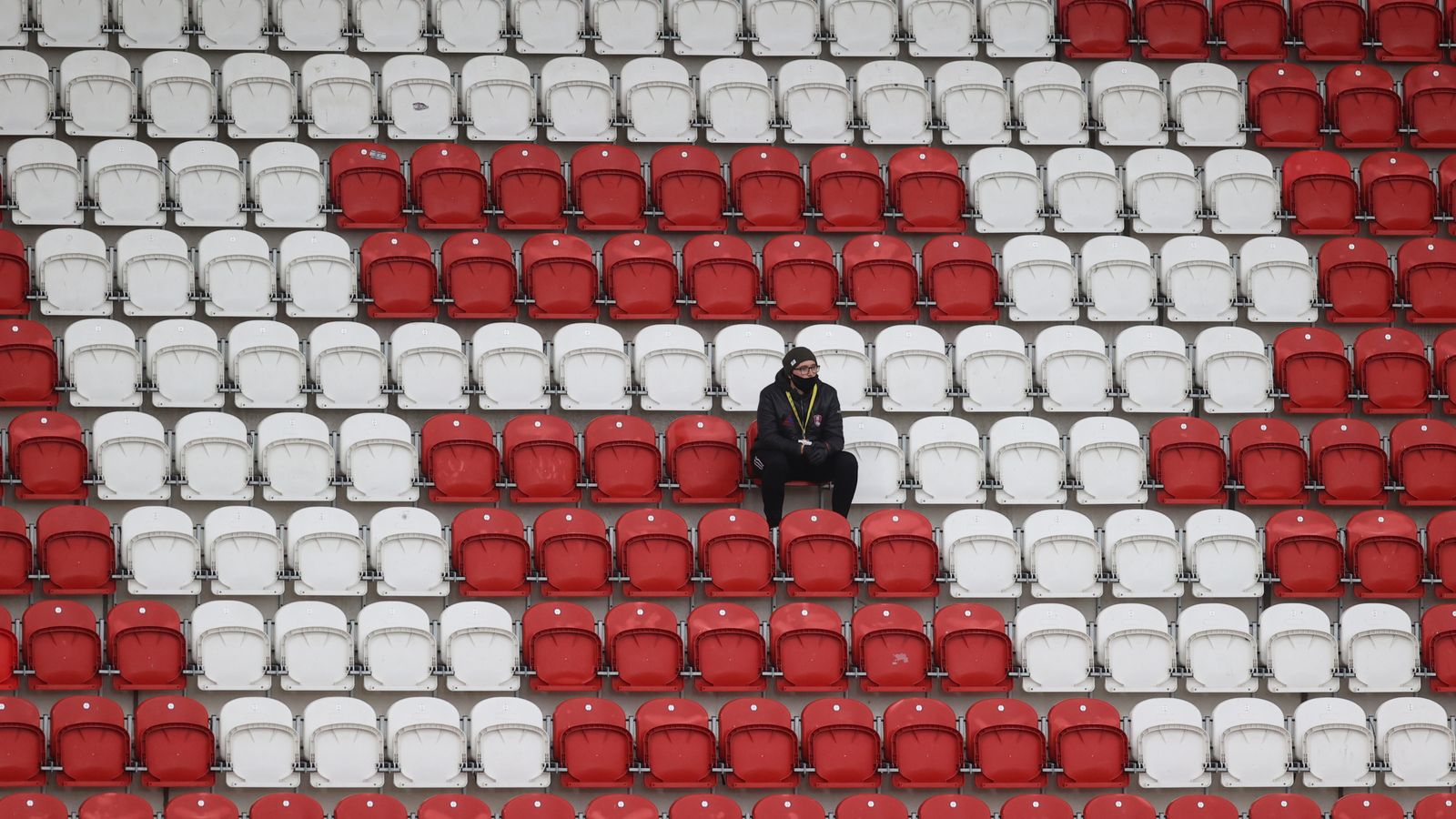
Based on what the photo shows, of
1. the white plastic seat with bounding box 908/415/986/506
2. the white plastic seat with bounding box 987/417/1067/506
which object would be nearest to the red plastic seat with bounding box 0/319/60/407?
the white plastic seat with bounding box 908/415/986/506

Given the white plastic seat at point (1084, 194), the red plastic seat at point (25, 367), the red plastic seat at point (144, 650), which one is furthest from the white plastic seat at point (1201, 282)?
the red plastic seat at point (25, 367)

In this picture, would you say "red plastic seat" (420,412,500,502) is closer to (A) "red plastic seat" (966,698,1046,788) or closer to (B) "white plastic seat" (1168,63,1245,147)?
(A) "red plastic seat" (966,698,1046,788)

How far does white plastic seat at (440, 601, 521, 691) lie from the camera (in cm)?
722

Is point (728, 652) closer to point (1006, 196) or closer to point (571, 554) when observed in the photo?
point (571, 554)

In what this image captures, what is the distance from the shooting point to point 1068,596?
7574 millimetres

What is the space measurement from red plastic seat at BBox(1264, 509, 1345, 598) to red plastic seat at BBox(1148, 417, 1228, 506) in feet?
1.05

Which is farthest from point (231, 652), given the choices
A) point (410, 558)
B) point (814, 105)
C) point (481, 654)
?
point (814, 105)

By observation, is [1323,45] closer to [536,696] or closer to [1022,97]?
[1022,97]

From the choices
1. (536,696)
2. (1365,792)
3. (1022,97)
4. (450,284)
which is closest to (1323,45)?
(1022,97)

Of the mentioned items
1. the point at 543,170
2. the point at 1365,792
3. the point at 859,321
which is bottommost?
the point at 1365,792

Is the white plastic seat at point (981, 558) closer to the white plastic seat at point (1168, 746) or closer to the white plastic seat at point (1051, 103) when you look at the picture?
the white plastic seat at point (1168, 746)

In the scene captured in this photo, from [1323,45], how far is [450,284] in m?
4.56

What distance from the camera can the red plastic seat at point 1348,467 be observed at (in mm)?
7863

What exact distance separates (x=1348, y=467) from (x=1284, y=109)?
1905 millimetres
